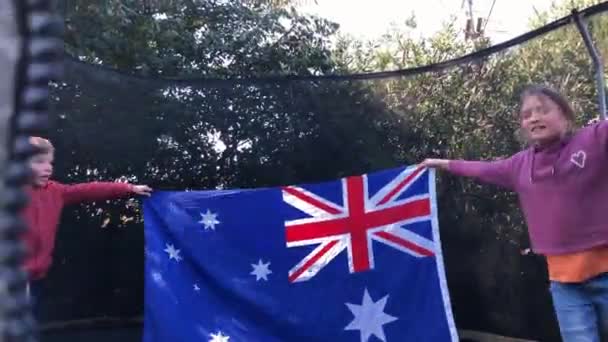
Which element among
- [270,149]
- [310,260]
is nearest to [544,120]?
[310,260]

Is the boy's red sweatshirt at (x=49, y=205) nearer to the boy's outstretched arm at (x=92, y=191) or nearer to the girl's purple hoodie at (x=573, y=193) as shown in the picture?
the boy's outstretched arm at (x=92, y=191)

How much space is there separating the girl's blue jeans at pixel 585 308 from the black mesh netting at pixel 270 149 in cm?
82

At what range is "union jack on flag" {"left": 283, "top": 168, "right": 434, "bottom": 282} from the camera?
3309 mm

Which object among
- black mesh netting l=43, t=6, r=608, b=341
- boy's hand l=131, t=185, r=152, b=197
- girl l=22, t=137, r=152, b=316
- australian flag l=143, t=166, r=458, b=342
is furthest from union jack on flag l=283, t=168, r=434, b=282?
girl l=22, t=137, r=152, b=316

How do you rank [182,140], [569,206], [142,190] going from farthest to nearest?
[182,140] → [142,190] → [569,206]

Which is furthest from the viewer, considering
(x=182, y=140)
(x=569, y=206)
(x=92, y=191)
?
(x=182, y=140)

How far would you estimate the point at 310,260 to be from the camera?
132 inches

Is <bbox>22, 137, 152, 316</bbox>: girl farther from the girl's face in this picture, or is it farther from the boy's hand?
the girl's face

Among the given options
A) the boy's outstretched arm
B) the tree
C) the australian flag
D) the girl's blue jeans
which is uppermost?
the tree

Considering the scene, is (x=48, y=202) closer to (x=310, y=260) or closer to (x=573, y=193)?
(x=310, y=260)

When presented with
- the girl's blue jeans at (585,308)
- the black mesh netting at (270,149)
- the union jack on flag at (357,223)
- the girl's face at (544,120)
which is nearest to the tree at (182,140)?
the black mesh netting at (270,149)

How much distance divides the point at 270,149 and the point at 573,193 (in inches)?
63.1

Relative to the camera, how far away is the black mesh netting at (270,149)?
3445mm

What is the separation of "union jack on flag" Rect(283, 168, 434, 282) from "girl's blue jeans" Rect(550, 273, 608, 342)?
0.88 meters
